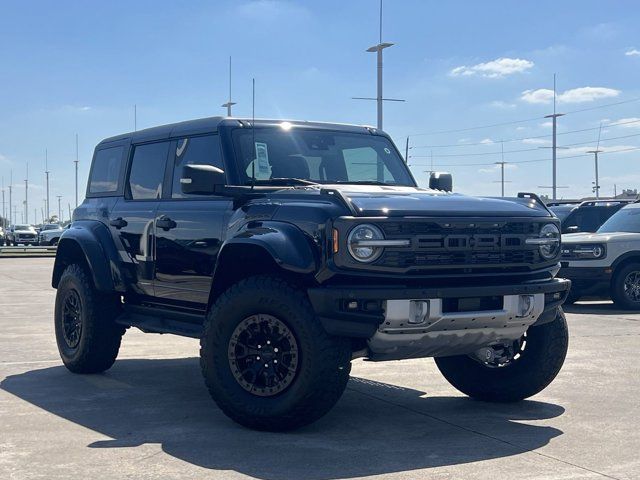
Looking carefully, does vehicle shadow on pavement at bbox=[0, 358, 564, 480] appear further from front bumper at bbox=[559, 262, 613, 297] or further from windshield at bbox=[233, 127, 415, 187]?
front bumper at bbox=[559, 262, 613, 297]

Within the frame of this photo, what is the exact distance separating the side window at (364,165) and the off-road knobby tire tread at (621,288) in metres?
7.33

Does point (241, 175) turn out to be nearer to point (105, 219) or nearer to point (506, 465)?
point (105, 219)

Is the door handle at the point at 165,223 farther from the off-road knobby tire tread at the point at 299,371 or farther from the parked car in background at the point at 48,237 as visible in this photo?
the parked car in background at the point at 48,237

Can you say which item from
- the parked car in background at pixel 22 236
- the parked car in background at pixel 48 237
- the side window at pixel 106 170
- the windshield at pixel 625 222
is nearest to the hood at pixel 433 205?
the side window at pixel 106 170

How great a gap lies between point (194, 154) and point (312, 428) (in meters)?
2.39

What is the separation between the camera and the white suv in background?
44.8 feet

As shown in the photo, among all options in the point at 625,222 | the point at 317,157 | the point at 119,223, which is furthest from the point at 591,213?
the point at 119,223

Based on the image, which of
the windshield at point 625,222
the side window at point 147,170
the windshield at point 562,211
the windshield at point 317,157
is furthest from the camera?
the windshield at point 562,211

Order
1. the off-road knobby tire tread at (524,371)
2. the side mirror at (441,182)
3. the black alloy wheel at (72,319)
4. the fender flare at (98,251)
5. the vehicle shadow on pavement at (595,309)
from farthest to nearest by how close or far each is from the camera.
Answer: the vehicle shadow on pavement at (595,309) < the black alloy wheel at (72,319) < the side mirror at (441,182) < the fender flare at (98,251) < the off-road knobby tire tread at (524,371)

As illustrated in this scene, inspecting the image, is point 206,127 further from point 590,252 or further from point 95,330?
point 590,252

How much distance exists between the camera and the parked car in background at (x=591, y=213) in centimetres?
1866

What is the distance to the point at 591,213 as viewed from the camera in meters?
18.8

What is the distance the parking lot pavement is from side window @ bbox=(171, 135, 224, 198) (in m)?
1.61

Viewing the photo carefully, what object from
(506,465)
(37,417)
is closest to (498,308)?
(506,465)
